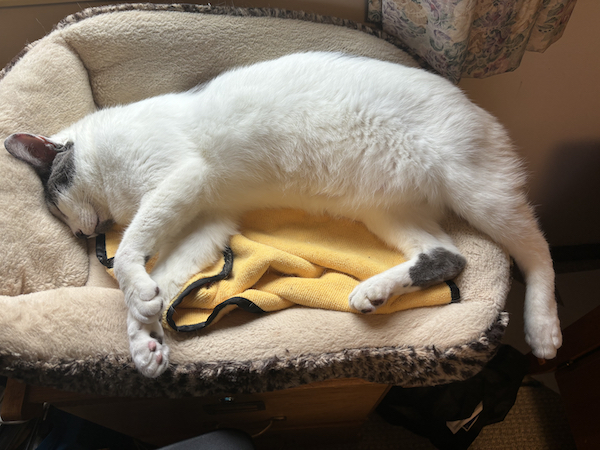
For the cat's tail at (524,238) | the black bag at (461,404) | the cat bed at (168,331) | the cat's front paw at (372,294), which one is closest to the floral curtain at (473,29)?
the cat bed at (168,331)

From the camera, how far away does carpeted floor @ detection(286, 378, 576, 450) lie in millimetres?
1531

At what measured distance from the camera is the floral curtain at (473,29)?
1.11 m

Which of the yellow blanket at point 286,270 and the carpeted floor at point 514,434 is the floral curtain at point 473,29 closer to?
the yellow blanket at point 286,270

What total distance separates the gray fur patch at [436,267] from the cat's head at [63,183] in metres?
1.07

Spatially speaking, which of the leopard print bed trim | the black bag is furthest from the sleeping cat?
the black bag

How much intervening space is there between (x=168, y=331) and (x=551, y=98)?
169 cm

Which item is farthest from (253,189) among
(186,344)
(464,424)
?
(464,424)

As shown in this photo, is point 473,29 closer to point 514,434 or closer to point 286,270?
point 286,270

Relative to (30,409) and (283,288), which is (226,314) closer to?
(283,288)

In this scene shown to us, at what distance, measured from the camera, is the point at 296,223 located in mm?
1364

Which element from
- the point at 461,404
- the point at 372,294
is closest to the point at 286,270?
the point at 372,294

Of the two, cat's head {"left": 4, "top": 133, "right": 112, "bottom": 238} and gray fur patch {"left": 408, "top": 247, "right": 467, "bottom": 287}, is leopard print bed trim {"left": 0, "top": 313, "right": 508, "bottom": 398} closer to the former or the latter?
gray fur patch {"left": 408, "top": 247, "right": 467, "bottom": 287}

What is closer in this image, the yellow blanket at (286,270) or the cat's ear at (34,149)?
the yellow blanket at (286,270)

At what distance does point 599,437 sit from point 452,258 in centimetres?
73
